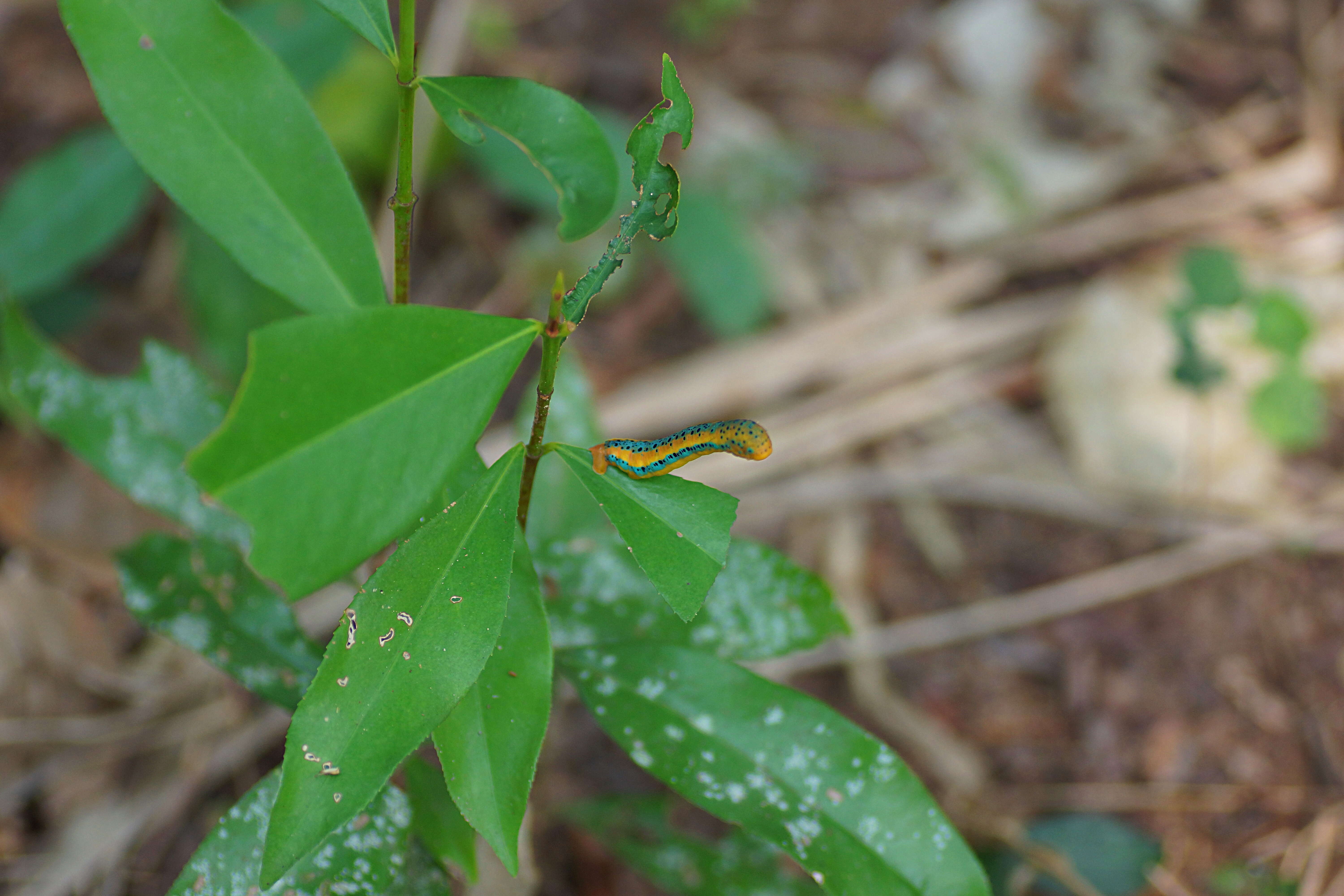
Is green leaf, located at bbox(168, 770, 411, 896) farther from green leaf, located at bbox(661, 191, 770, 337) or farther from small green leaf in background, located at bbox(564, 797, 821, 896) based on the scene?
green leaf, located at bbox(661, 191, 770, 337)

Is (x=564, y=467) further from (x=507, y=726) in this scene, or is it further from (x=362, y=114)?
(x=362, y=114)

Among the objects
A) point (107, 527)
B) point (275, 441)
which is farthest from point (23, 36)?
point (275, 441)

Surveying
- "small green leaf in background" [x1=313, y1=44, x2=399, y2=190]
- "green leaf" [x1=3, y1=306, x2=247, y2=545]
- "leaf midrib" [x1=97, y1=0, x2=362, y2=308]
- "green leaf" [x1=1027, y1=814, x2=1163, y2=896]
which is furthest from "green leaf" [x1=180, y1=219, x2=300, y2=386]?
"green leaf" [x1=1027, y1=814, x2=1163, y2=896]

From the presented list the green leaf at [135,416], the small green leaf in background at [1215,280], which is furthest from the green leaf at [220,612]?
the small green leaf in background at [1215,280]

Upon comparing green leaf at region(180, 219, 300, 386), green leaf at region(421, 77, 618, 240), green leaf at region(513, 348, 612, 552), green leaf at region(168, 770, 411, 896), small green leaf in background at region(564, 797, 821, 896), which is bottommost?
green leaf at region(168, 770, 411, 896)

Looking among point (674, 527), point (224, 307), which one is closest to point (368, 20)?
point (674, 527)

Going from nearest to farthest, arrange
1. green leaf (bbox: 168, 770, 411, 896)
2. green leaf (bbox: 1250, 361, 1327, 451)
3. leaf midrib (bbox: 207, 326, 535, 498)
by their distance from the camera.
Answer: leaf midrib (bbox: 207, 326, 535, 498) < green leaf (bbox: 168, 770, 411, 896) < green leaf (bbox: 1250, 361, 1327, 451)

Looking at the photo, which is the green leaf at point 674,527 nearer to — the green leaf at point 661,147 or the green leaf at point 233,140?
the green leaf at point 661,147

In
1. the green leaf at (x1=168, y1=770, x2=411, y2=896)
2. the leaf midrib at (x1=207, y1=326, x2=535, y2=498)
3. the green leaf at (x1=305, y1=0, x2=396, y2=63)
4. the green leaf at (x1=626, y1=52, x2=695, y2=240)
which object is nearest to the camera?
the leaf midrib at (x1=207, y1=326, x2=535, y2=498)
